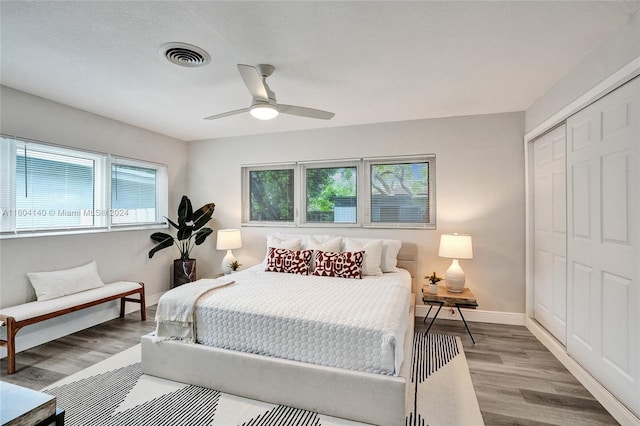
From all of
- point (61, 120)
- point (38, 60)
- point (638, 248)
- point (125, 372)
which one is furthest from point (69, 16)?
point (638, 248)

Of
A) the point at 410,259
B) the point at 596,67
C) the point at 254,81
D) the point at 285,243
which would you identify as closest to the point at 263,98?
the point at 254,81

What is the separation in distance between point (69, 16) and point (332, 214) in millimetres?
3289

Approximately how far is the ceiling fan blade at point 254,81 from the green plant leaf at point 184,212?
2810 mm

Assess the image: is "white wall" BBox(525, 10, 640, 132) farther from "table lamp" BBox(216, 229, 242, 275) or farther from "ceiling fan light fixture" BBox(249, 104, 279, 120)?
"table lamp" BBox(216, 229, 242, 275)

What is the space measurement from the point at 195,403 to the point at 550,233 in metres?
3.58

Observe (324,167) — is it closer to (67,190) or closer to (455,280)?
(455,280)

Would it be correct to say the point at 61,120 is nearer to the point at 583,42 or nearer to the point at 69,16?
the point at 69,16

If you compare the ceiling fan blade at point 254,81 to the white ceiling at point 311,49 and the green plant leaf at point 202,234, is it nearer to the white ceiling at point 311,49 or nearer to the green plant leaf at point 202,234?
the white ceiling at point 311,49

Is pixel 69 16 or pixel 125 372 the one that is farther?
pixel 125 372

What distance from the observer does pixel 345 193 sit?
167 inches

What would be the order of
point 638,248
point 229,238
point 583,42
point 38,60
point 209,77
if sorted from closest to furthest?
point 638,248 < point 583,42 < point 38,60 < point 209,77 < point 229,238

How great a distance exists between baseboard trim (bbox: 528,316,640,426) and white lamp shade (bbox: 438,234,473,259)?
1.05 m

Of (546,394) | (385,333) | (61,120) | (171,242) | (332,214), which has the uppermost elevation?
(61,120)

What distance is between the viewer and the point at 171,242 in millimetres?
4391
